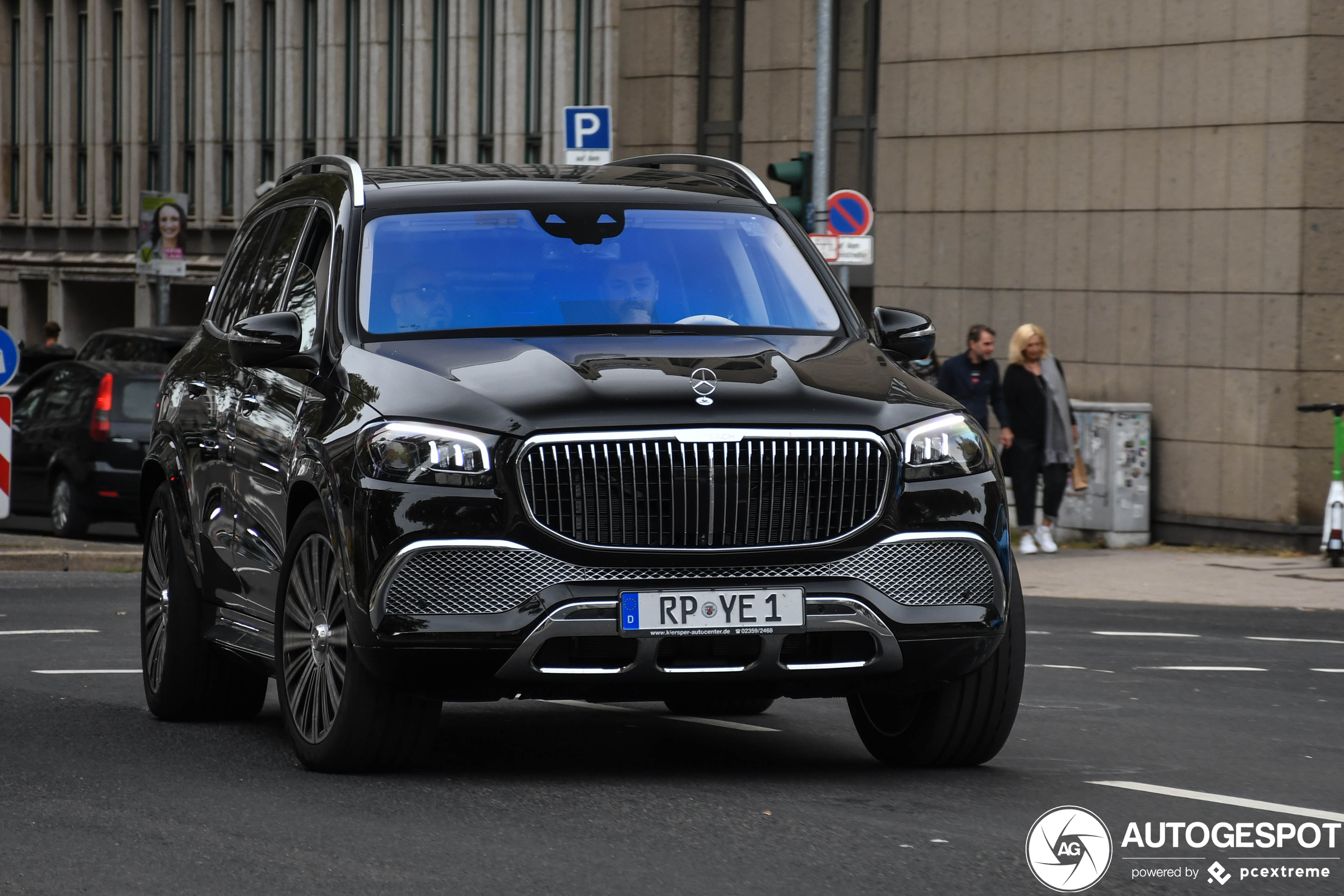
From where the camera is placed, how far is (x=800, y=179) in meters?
20.1

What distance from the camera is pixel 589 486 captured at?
6578 mm

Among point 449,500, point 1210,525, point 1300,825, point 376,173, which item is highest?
point 376,173

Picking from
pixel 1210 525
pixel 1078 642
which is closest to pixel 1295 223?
pixel 1210 525

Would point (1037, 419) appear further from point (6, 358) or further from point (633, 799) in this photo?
point (633, 799)

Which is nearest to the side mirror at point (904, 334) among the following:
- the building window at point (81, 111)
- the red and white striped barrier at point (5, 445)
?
the red and white striped barrier at point (5, 445)

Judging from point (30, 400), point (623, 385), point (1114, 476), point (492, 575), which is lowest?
point (1114, 476)

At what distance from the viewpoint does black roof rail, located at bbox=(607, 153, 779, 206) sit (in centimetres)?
838

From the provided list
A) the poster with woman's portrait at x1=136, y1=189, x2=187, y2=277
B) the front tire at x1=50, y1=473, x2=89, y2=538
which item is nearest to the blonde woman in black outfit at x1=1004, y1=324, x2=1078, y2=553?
the front tire at x1=50, y1=473, x2=89, y2=538

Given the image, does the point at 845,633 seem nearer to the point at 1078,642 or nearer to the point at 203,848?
the point at 203,848

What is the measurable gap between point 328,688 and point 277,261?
2054 millimetres

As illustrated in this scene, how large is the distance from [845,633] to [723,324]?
1303 millimetres

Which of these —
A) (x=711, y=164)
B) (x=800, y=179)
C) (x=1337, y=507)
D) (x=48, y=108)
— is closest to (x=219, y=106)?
(x=48, y=108)

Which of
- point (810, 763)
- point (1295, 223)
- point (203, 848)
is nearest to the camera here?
point (203, 848)

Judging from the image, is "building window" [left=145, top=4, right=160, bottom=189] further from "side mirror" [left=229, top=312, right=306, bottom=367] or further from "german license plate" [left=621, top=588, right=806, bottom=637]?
"german license plate" [left=621, top=588, right=806, bottom=637]
